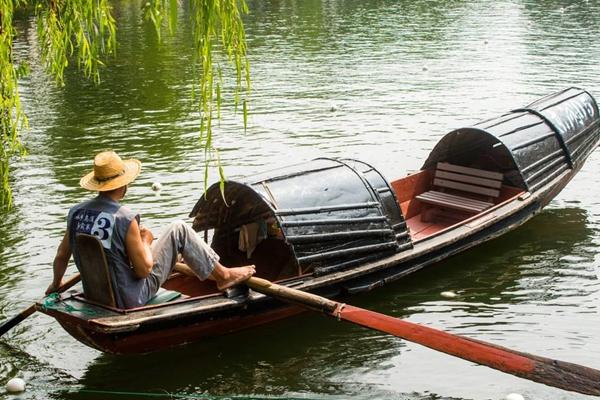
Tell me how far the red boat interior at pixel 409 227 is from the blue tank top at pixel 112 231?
144cm

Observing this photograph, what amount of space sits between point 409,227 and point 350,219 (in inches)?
103

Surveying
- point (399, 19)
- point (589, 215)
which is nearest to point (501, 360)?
point (589, 215)

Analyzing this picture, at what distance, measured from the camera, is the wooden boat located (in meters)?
8.09

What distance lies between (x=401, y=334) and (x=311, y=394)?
3.78 ft

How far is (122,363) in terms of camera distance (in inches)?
342

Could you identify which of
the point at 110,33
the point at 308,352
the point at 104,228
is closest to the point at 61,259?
the point at 104,228

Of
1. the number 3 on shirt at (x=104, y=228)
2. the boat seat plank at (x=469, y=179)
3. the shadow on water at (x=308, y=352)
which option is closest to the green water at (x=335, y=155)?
the shadow on water at (x=308, y=352)

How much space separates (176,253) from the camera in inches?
325

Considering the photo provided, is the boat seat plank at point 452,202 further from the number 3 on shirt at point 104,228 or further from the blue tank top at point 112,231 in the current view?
the number 3 on shirt at point 104,228

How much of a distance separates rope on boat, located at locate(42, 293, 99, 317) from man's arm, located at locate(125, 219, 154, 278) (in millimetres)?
527

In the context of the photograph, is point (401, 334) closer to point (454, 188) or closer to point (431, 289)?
point (431, 289)

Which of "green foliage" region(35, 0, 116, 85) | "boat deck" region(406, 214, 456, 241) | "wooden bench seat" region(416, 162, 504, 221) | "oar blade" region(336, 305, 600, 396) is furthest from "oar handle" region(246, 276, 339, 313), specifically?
"wooden bench seat" region(416, 162, 504, 221)

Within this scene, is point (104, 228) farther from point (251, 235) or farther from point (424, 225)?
point (424, 225)

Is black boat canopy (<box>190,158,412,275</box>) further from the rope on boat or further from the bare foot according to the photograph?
the rope on boat
